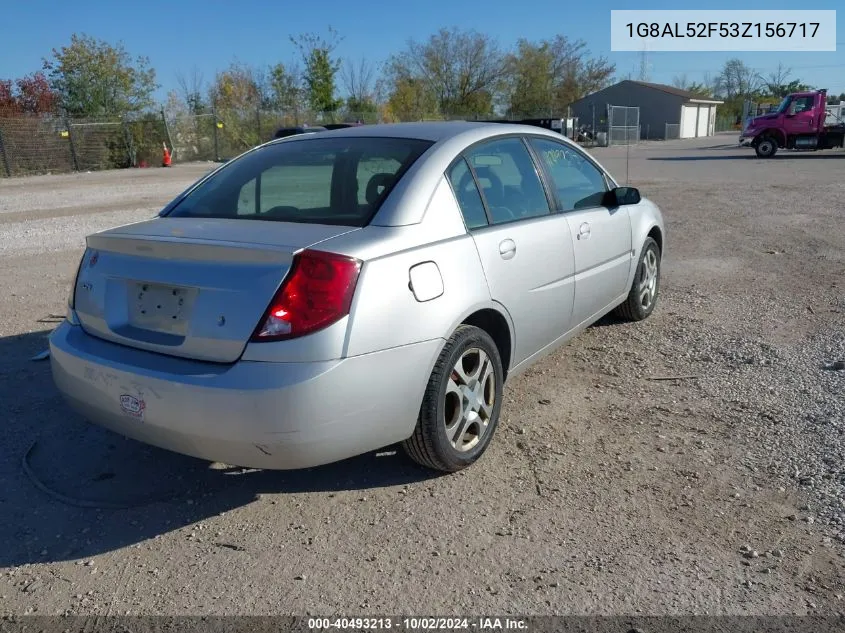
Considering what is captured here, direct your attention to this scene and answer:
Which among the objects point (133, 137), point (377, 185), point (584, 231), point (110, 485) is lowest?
point (110, 485)

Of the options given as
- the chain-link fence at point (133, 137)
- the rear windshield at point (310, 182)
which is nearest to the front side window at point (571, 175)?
the rear windshield at point (310, 182)

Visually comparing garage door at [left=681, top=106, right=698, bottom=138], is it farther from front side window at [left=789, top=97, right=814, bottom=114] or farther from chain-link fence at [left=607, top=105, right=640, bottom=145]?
front side window at [left=789, top=97, right=814, bottom=114]

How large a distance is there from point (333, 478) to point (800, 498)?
2103 millimetres

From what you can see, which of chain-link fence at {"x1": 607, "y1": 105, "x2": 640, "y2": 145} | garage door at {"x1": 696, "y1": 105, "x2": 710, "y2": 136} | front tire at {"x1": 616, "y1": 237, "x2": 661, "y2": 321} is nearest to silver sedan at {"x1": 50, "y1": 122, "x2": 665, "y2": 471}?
front tire at {"x1": 616, "y1": 237, "x2": 661, "y2": 321}

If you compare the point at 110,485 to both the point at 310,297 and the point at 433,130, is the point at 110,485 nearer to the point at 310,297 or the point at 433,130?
the point at 310,297

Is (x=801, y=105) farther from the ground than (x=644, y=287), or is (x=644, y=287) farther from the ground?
(x=801, y=105)

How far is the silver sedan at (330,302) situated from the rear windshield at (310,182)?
1cm

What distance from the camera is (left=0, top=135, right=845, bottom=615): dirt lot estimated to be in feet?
8.74

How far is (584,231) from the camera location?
14.9 ft

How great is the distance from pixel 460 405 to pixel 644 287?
291 centimetres

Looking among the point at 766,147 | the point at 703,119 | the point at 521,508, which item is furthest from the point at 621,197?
the point at 703,119

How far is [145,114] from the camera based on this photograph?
109 feet

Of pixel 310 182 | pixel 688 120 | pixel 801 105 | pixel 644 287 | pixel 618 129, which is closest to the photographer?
pixel 310 182

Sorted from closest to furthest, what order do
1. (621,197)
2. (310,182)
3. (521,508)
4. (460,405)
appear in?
(521,508) → (460,405) → (310,182) → (621,197)
